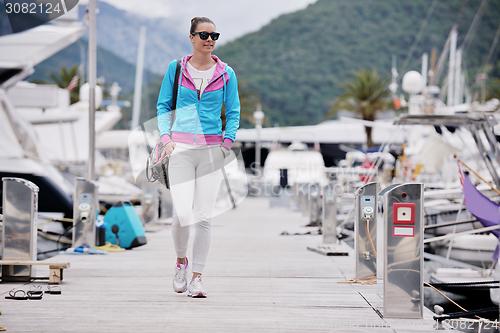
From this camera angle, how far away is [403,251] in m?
4.20

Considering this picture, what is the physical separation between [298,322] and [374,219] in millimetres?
2208

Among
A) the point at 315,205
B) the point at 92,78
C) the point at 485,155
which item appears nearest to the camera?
the point at 92,78

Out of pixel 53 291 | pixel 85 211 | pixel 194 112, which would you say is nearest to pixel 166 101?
pixel 194 112

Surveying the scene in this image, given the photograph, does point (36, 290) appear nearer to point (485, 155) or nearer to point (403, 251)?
point (403, 251)

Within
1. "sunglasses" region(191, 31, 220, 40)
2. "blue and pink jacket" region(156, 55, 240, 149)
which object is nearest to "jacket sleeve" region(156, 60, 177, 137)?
"blue and pink jacket" region(156, 55, 240, 149)

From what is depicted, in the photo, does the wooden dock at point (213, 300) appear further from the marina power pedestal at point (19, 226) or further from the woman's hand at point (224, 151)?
the woman's hand at point (224, 151)

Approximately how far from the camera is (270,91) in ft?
225

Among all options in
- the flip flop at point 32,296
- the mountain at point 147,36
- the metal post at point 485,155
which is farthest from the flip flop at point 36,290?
the metal post at point 485,155

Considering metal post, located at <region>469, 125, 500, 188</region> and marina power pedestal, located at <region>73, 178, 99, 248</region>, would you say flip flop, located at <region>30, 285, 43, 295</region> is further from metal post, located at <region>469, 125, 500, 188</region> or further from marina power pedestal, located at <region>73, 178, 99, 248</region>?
metal post, located at <region>469, 125, 500, 188</region>

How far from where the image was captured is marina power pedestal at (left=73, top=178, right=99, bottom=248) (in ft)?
26.1

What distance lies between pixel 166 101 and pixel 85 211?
12.2 feet

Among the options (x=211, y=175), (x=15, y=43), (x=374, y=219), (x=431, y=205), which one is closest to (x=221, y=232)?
(x=431, y=205)

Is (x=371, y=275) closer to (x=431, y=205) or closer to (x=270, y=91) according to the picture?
(x=431, y=205)

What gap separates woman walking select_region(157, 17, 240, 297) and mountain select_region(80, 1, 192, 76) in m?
0.68
